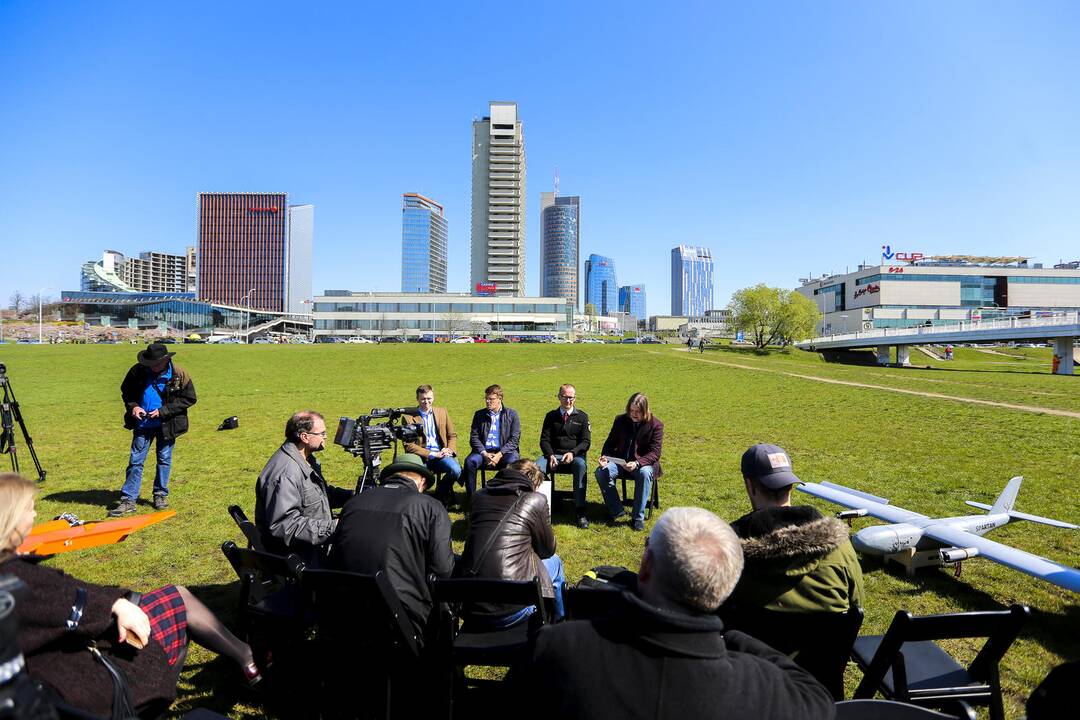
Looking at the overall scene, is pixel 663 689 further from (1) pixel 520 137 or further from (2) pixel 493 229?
(1) pixel 520 137

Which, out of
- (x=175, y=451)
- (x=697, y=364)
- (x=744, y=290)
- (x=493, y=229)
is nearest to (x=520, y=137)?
(x=493, y=229)

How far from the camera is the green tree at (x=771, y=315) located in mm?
64688

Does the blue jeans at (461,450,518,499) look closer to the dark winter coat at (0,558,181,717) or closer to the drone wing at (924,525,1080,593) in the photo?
the drone wing at (924,525,1080,593)

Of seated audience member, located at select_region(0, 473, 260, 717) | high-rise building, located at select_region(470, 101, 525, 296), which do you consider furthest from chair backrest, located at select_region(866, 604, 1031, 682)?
high-rise building, located at select_region(470, 101, 525, 296)

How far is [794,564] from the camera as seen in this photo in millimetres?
2592

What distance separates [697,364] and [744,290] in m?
36.2

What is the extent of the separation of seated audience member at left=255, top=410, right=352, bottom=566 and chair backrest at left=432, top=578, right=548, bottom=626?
4.61ft

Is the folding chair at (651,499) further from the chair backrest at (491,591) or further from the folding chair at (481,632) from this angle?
the chair backrest at (491,591)

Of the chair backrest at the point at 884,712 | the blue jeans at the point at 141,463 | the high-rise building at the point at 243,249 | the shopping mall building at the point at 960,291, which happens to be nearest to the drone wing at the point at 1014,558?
the chair backrest at the point at 884,712

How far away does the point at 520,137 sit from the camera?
151 metres

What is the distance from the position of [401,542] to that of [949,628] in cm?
279

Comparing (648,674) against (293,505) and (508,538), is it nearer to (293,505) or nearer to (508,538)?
(508,538)

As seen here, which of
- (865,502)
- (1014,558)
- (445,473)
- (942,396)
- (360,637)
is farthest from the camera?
(942,396)

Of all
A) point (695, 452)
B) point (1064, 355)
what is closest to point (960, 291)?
point (1064, 355)
